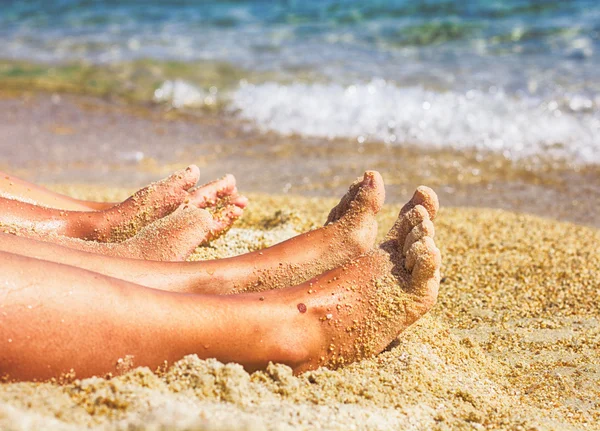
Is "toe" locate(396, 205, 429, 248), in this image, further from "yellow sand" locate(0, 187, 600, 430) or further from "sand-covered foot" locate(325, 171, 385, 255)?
"yellow sand" locate(0, 187, 600, 430)

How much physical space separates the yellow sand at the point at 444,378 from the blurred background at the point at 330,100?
851 mm

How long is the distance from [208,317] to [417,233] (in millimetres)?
610

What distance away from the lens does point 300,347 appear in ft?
5.17

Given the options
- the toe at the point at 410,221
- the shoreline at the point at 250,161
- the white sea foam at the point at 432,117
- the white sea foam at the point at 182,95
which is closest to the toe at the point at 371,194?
the toe at the point at 410,221

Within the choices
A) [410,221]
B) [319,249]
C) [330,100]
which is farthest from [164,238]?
[330,100]

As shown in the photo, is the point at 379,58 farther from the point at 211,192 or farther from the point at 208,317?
the point at 208,317

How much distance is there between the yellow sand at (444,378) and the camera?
4.23 feet

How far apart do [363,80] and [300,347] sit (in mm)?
4139

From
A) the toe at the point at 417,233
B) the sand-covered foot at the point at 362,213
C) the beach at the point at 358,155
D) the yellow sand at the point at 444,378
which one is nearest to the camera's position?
the yellow sand at the point at 444,378

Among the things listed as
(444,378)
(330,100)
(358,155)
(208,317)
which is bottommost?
(444,378)

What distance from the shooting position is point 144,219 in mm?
2156

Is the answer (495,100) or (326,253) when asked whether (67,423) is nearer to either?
(326,253)

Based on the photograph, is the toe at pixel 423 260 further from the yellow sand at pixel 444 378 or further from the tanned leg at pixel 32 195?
the tanned leg at pixel 32 195

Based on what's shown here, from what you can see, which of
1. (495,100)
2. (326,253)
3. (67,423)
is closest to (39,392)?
(67,423)
